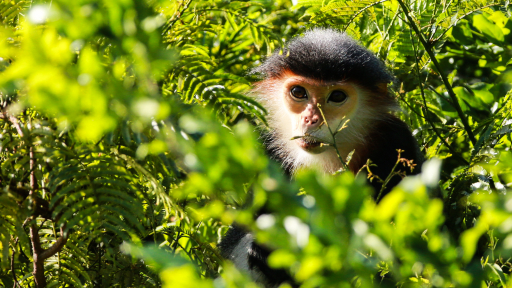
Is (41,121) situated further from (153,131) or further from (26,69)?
(26,69)

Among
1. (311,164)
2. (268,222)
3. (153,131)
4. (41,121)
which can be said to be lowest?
(311,164)

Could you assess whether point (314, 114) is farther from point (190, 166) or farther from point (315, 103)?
point (190, 166)

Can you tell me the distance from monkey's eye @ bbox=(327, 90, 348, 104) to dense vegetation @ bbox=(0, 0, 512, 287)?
1.57ft

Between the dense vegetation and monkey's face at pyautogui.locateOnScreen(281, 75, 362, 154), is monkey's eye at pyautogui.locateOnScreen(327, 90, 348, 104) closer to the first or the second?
monkey's face at pyautogui.locateOnScreen(281, 75, 362, 154)

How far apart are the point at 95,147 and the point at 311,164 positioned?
7.21 ft

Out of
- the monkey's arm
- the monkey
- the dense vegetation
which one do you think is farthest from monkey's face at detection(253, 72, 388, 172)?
the monkey's arm

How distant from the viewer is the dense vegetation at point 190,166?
83cm

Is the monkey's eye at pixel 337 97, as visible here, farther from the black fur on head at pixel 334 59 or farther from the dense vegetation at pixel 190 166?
the dense vegetation at pixel 190 166

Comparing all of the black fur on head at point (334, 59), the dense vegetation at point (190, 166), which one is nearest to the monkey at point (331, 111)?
the black fur on head at point (334, 59)

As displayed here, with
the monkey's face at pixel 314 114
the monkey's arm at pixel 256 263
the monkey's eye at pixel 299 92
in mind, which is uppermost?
the monkey's eye at pixel 299 92

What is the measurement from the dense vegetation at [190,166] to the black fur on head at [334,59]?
0.53 feet

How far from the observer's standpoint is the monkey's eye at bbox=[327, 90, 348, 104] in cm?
418

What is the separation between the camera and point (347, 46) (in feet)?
12.9

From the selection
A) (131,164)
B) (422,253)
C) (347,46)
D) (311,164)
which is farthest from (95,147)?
(347,46)
